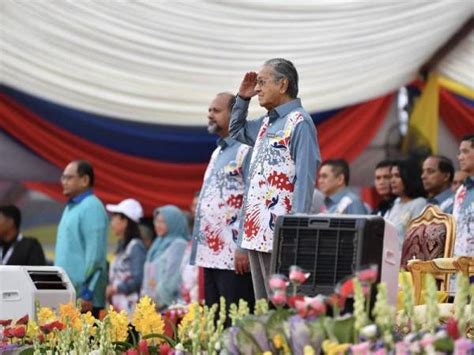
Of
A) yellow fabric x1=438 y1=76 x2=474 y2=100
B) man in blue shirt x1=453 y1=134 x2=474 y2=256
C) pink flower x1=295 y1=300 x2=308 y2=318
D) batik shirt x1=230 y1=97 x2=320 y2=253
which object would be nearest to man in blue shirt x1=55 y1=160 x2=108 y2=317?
man in blue shirt x1=453 y1=134 x2=474 y2=256

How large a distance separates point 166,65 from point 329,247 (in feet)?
15.6

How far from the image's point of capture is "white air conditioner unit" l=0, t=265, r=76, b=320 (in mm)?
6441

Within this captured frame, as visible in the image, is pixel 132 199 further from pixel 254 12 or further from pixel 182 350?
pixel 182 350

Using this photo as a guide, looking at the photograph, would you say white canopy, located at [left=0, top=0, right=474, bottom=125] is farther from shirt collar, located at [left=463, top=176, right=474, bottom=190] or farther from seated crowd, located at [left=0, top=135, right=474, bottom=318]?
shirt collar, located at [left=463, top=176, right=474, bottom=190]

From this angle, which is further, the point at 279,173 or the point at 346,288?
the point at 279,173

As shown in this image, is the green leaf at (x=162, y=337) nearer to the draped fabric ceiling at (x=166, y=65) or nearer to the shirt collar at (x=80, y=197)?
the shirt collar at (x=80, y=197)

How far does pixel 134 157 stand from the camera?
973 centimetres

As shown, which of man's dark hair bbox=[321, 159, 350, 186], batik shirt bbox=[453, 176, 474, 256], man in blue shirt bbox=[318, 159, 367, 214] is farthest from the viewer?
man's dark hair bbox=[321, 159, 350, 186]

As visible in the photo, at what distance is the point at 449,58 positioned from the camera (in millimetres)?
10117

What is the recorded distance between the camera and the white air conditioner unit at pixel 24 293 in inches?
254

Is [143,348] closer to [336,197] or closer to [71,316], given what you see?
[71,316]

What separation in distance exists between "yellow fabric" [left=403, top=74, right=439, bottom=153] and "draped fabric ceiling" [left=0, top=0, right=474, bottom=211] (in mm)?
377

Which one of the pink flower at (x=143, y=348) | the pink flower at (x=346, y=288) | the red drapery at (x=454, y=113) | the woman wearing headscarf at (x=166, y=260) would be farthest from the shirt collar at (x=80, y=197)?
the pink flower at (x=346, y=288)

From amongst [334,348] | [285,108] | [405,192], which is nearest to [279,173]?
[285,108]
